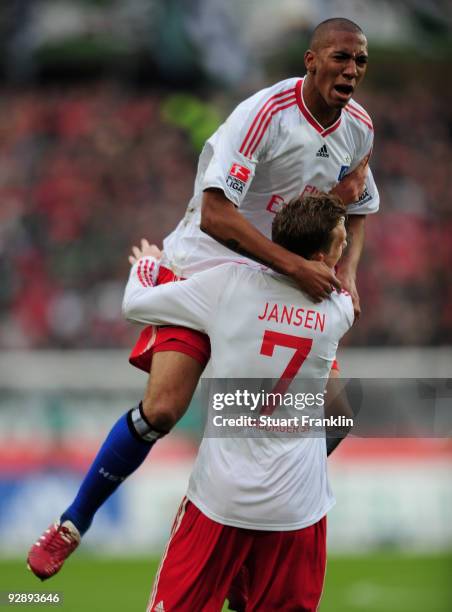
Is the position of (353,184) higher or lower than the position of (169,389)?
higher

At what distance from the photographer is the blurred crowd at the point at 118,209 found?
1270 centimetres

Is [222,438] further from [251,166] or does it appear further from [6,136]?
[6,136]

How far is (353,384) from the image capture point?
4844 mm

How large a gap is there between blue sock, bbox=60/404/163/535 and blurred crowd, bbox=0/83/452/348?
25.0 ft

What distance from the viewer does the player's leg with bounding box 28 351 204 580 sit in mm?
4434

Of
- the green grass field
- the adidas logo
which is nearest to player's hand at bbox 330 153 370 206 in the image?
the adidas logo

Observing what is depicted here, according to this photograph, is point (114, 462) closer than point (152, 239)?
Yes

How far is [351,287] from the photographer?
4836 mm

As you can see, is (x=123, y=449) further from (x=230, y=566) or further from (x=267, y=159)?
(x=267, y=159)

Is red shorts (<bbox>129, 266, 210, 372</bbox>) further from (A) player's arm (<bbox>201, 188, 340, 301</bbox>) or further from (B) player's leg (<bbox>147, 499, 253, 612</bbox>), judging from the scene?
(B) player's leg (<bbox>147, 499, 253, 612</bbox>)

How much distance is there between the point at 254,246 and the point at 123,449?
3.10ft

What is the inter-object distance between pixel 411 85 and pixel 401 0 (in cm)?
118

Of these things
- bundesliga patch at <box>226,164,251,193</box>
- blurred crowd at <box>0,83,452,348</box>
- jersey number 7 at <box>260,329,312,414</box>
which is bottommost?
jersey number 7 at <box>260,329,312,414</box>

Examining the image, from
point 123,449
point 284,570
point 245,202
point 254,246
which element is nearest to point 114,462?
point 123,449
